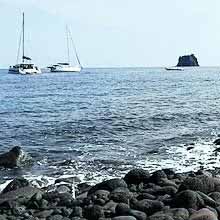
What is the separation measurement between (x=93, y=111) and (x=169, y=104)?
743 cm

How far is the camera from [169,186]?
9664 millimetres

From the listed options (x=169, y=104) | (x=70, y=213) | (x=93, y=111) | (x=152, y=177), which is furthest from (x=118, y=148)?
(x=169, y=104)

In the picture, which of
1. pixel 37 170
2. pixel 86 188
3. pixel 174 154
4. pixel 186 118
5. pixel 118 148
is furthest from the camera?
pixel 186 118

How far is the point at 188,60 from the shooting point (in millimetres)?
175375

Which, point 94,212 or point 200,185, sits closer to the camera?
point 94,212

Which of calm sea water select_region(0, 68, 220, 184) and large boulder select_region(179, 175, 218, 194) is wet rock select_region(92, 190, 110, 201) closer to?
large boulder select_region(179, 175, 218, 194)

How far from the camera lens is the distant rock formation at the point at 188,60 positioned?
17193 cm

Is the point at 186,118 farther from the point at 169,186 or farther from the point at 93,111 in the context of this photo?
the point at 169,186

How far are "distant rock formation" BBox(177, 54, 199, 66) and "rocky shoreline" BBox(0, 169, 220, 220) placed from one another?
534 feet

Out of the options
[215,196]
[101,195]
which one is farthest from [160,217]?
[101,195]

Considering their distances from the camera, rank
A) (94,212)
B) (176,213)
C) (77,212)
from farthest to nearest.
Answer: (77,212) → (94,212) → (176,213)

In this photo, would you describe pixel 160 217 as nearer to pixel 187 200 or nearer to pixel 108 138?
pixel 187 200

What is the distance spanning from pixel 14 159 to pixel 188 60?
164225mm

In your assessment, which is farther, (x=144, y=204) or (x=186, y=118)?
(x=186, y=118)
